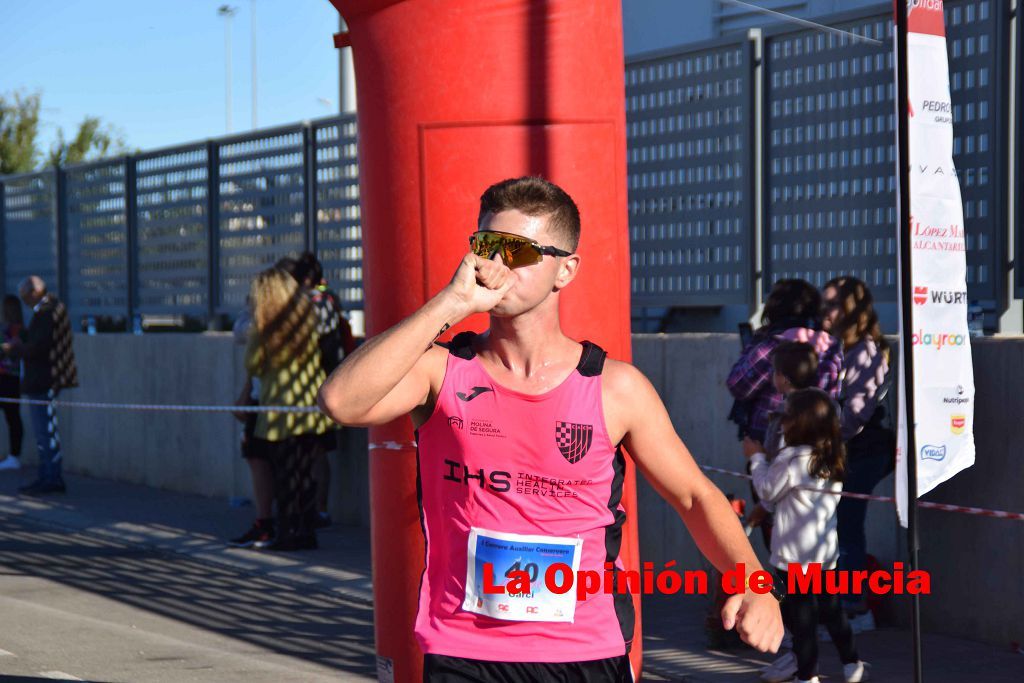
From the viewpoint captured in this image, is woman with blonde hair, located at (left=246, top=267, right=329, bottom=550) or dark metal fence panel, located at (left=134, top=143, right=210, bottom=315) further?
dark metal fence panel, located at (left=134, top=143, right=210, bottom=315)

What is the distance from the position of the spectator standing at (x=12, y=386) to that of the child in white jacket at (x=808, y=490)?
33.8 feet

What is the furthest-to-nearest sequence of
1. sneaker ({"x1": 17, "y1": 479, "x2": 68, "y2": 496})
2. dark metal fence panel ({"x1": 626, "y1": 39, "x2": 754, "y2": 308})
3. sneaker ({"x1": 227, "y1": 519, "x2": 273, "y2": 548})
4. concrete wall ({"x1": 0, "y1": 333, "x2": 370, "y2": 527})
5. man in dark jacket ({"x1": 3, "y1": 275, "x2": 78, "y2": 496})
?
1. sneaker ({"x1": 17, "y1": 479, "x2": 68, "y2": 496})
2. man in dark jacket ({"x1": 3, "y1": 275, "x2": 78, "y2": 496})
3. concrete wall ({"x1": 0, "y1": 333, "x2": 370, "y2": 527})
4. sneaker ({"x1": 227, "y1": 519, "x2": 273, "y2": 548})
5. dark metal fence panel ({"x1": 626, "y1": 39, "x2": 754, "y2": 308})

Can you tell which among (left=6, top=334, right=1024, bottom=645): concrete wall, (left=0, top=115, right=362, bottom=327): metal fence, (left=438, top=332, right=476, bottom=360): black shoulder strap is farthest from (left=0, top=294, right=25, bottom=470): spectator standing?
(left=438, top=332, right=476, bottom=360): black shoulder strap

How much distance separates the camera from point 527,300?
3369 millimetres

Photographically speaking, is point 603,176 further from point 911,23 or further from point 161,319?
point 161,319

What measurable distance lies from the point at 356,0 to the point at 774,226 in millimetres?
4266

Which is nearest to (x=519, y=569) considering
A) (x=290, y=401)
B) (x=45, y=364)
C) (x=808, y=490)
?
(x=808, y=490)

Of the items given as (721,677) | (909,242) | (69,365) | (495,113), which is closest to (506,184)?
(495,113)

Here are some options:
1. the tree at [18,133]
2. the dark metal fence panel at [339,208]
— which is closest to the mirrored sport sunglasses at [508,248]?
the dark metal fence panel at [339,208]

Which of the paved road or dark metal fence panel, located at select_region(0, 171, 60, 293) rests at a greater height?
dark metal fence panel, located at select_region(0, 171, 60, 293)

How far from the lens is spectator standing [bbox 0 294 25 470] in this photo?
15.0 metres

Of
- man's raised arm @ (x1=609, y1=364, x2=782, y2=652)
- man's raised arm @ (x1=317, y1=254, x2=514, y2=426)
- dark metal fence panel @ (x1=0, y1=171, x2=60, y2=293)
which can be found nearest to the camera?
man's raised arm @ (x1=317, y1=254, x2=514, y2=426)

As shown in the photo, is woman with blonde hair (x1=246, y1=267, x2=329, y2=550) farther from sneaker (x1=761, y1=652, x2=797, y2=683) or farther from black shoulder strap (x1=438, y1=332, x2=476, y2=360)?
black shoulder strap (x1=438, y1=332, x2=476, y2=360)

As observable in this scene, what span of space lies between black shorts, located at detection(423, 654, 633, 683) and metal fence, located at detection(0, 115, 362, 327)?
8975 mm
